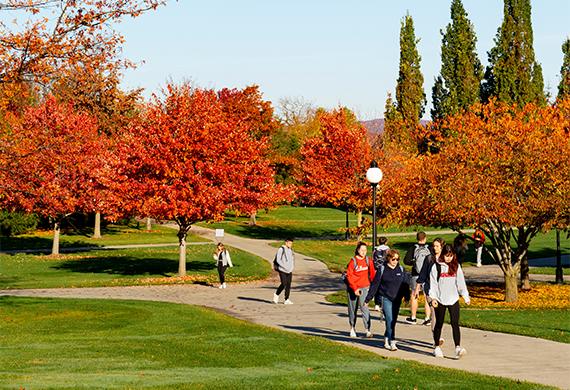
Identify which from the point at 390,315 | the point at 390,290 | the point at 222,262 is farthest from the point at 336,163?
the point at 390,315

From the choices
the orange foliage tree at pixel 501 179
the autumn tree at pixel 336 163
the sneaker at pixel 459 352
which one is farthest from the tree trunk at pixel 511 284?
the autumn tree at pixel 336 163

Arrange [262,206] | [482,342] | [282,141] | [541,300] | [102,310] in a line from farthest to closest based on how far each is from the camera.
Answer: [282,141] → [262,206] → [541,300] → [102,310] → [482,342]

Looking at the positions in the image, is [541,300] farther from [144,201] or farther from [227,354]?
[144,201]

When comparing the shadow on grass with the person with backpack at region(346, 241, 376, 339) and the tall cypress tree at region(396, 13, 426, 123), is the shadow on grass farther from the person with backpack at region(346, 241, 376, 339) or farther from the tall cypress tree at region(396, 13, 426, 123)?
the tall cypress tree at region(396, 13, 426, 123)

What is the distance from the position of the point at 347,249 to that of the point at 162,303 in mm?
20393

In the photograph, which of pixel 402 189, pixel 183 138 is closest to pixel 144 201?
pixel 183 138

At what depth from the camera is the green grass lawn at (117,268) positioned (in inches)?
942

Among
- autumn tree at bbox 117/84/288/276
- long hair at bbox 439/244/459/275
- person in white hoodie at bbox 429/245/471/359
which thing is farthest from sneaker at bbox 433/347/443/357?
autumn tree at bbox 117/84/288/276

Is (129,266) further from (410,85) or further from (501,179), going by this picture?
(410,85)

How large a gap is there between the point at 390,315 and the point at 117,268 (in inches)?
809

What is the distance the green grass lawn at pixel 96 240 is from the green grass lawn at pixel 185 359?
1020 inches

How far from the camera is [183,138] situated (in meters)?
22.0

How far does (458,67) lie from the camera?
5047 centimetres

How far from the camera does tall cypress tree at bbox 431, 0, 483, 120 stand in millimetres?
50500
